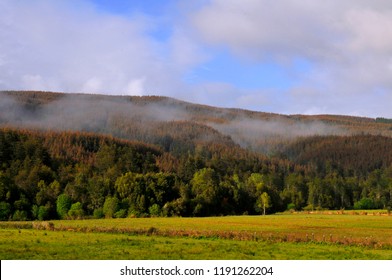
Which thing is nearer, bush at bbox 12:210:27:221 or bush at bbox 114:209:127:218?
bush at bbox 12:210:27:221

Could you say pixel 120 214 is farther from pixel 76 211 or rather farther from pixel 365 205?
pixel 365 205

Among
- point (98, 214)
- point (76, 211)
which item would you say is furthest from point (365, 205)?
point (76, 211)

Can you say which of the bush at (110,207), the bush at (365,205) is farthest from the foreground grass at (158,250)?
the bush at (365,205)

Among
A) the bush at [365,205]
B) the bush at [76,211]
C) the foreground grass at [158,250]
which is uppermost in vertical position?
the foreground grass at [158,250]

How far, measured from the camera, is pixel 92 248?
138 ft

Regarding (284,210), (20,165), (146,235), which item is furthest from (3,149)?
(146,235)

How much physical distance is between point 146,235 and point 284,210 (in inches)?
4527

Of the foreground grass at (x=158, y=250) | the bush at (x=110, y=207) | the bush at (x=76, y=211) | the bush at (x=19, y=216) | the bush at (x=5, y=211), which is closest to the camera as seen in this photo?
the foreground grass at (x=158, y=250)

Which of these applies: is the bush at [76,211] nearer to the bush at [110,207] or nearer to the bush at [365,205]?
the bush at [110,207]

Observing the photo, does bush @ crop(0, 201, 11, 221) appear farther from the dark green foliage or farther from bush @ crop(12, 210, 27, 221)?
the dark green foliage

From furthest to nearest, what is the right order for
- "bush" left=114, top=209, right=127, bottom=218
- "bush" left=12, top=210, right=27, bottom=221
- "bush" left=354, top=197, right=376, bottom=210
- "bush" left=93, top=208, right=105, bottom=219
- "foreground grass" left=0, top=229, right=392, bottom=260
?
1. "bush" left=354, top=197, right=376, bottom=210
2. "bush" left=114, top=209, right=127, bottom=218
3. "bush" left=93, top=208, right=105, bottom=219
4. "bush" left=12, top=210, right=27, bottom=221
5. "foreground grass" left=0, top=229, right=392, bottom=260

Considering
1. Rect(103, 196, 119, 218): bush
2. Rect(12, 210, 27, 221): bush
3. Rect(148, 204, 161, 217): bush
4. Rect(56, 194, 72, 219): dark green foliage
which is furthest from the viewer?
Rect(148, 204, 161, 217): bush

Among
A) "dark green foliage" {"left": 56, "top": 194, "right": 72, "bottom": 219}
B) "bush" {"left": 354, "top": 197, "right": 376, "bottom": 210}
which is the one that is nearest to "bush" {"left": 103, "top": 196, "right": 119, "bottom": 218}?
"dark green foliage" {"left": 56, "top": 194, "right": 72, "bottom": 219}
